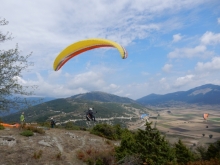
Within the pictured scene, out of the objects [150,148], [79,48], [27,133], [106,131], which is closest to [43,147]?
[27,133]

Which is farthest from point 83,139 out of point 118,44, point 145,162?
point 118,44

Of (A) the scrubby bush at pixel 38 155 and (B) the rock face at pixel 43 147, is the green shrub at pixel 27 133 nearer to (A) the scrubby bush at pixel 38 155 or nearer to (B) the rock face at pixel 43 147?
(B) the rock face at pixel 43 147

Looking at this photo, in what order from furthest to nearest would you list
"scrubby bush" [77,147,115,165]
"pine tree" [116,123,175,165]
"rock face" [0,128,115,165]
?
1. "rock face" [0,128,115,165]
2. "scrubby bush" [77,147,115,165]
3. "pine tree" [116,123,175,165]

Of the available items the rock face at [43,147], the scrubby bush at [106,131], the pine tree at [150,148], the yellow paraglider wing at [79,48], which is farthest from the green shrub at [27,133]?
the pine tree at [150,148]

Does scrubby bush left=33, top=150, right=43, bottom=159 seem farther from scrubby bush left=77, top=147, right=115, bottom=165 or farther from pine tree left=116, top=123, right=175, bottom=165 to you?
pine tree left=116, top=123, right=175, bottom=165

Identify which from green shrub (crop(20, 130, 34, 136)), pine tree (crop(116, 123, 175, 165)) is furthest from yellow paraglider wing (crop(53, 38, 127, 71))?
green shrub (crop(20, 130, 34, 136))

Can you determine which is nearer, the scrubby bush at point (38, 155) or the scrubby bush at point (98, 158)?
the scrubby bush at point (98, 158)

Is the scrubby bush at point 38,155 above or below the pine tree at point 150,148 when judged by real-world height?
below
